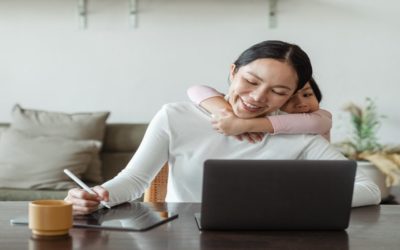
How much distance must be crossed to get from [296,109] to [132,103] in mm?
1911

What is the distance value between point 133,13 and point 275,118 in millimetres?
2052

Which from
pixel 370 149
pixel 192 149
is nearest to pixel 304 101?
pixel 192 149

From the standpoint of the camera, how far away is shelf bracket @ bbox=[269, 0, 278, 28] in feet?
11.4

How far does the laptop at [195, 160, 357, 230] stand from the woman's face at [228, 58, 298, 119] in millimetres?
450

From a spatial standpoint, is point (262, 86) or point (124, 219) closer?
point (124, 219)

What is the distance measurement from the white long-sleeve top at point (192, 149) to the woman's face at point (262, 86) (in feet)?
0.33

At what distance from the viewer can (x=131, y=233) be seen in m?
1.14

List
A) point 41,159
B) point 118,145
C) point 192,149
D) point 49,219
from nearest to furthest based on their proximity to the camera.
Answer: point 49,219
point 192,149
point 41,159
point 118,145

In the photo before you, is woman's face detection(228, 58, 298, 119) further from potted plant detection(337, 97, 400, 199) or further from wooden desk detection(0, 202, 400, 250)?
potted plant detection(337, 97, 400, 199)

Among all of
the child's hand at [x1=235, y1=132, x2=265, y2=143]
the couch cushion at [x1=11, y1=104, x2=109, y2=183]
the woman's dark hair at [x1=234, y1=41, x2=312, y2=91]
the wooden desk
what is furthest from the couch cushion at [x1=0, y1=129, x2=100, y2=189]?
the wooden desk

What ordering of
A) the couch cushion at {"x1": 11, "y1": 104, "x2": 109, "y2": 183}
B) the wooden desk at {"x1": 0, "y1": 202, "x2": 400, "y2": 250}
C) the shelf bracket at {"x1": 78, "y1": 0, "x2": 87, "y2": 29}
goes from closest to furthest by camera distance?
the wooden desk at {"x1": 0, "y1": 202, "x2": 400, "y2": 250}, the couch cushion at {"x1": 11, "y1": 104, "x2": 109, "y2": 183}, the shelf bracket at {"x1": 78, "y1": 0, "x2": 87, "y2": 29}

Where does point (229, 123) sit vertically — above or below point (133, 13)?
below

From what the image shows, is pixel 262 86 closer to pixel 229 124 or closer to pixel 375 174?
pixel 229 124

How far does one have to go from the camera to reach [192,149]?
1664 millimetres
